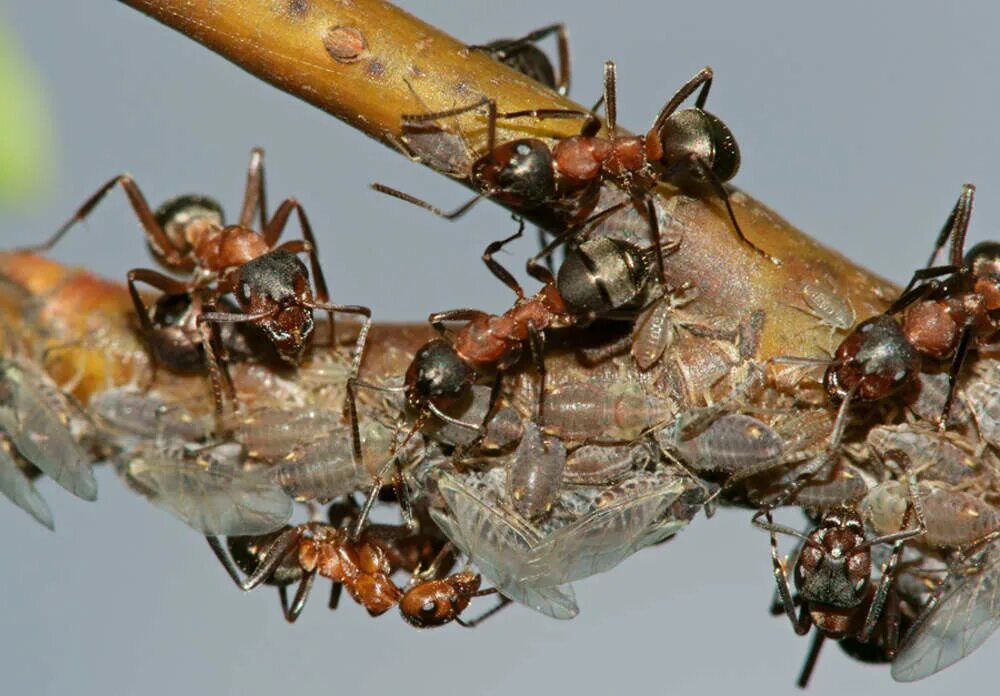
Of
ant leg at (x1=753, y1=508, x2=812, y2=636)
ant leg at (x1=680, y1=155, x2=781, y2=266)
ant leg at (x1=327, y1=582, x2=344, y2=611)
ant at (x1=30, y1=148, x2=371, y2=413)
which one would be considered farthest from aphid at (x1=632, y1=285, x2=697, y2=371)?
ant leg at (x1=327, y1=582, x2=344, y2=611)

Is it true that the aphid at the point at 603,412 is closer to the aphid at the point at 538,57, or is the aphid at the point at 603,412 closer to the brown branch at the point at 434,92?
the brown branch at the point at 434,92

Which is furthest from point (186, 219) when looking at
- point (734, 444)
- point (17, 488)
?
point (734, 444)

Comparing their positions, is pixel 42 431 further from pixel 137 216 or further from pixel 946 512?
pixel 946 512

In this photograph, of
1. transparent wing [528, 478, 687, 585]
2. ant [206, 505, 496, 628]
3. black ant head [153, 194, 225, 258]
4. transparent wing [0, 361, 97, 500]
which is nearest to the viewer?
transparent wing [528, 478, 687, 585]

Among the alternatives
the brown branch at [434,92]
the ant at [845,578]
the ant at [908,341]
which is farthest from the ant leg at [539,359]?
the ant at [845,578]

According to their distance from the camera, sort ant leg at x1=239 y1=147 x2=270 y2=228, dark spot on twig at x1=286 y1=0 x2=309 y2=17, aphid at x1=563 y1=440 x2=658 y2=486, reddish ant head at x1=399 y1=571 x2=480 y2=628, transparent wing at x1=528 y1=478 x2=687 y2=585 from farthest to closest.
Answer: ant leg at x1=239 y1=147 x2=270 y2=228, reddish ant head at x1=399 y1=571 x2=480 y2=628, aphid at x1=563 y1=440 x2=658 y2=486, transparent wing at x1=528 y1=478 x2=687 y2=585, dark spot on twig at x1=286 y1=0 x2=309 y2=17

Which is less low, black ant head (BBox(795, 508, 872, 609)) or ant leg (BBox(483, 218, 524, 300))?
ant leg (BBox(483, 218, 524, 300))

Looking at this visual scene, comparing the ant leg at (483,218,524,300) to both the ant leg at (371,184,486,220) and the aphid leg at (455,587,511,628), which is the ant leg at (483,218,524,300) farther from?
the aphid leg at (455,587,511,628)
